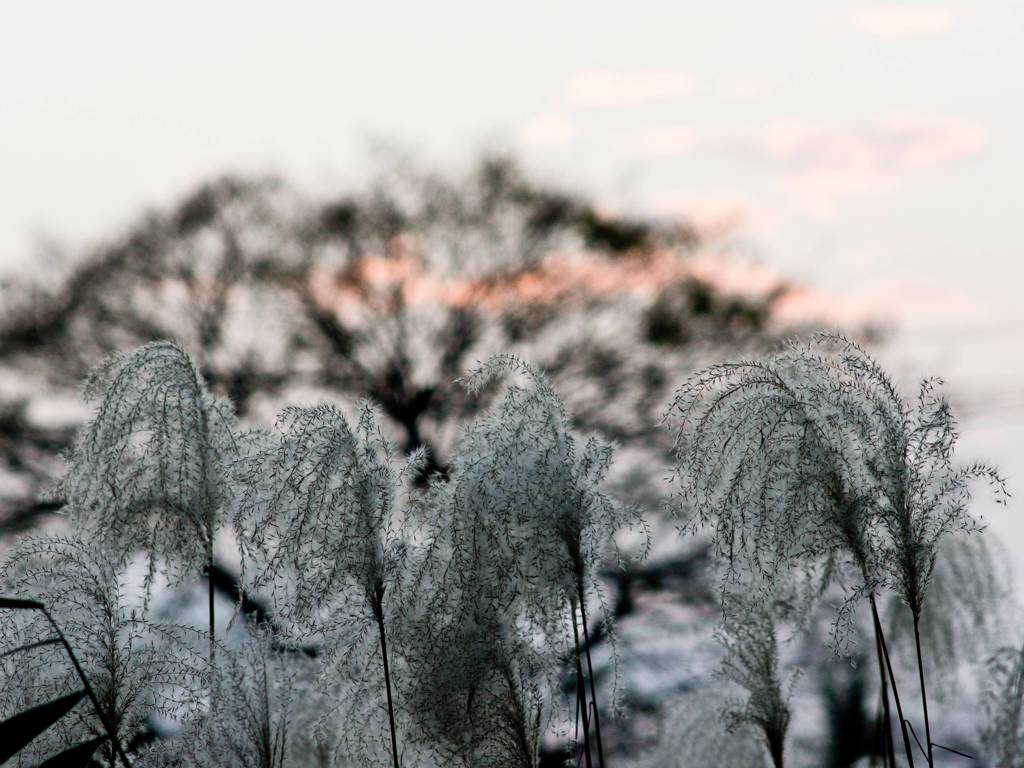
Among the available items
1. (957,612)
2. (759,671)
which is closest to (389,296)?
(957,612)

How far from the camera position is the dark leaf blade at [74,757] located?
2.73 meters

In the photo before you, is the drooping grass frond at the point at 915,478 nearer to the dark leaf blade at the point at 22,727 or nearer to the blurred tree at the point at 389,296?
the dark leaf blade at the point at 22,727

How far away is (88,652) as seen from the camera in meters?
3.66

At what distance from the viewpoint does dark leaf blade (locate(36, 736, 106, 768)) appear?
2.73m

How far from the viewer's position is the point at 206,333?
13031 millimetres

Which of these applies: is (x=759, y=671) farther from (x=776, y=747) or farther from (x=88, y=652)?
(x=88, y=652)

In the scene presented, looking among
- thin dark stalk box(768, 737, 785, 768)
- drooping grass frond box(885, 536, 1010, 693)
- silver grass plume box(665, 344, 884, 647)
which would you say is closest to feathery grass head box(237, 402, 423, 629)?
silver grass plume box(665, 344, 884, 647)

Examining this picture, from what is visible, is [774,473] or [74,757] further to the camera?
[774,473]

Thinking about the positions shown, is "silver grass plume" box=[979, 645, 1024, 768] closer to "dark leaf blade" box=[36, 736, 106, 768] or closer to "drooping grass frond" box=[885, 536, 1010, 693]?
"drooping grass frond" box=[885, 536, 1010, 693]

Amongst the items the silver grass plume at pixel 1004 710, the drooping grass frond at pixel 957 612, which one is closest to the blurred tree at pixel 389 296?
the drooping grass frond at pixel 957 612

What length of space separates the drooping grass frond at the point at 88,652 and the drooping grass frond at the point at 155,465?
0.87ft

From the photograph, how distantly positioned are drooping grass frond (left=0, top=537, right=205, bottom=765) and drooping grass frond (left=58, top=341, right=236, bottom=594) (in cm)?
26

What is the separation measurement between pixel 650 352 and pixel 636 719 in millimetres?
3338

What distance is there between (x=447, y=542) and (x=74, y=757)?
1.18m
